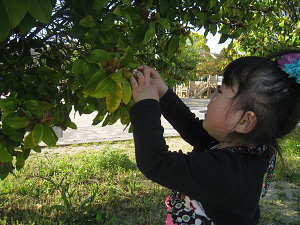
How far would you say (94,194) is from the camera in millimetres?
2492

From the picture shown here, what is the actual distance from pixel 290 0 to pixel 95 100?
509cm

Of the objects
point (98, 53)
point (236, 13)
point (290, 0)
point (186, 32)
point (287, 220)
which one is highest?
point (290, 0)

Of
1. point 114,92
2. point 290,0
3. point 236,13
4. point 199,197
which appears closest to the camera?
point 114,92

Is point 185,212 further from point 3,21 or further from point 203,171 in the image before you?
point 3,21

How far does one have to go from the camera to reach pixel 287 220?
8.36 ft

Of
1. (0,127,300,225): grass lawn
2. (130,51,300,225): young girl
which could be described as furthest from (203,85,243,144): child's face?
(0,127,300,225): grass lawn

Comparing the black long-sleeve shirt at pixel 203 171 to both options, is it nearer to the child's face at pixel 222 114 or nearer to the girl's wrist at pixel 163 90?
the child's face at pixel 222 114

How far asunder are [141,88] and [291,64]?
58cm

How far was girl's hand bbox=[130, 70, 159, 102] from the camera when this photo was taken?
91cm

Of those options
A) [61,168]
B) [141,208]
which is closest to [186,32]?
[141,208]

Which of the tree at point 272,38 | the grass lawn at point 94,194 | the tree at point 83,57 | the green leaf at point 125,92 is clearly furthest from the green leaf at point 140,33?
the tree at point 272,38

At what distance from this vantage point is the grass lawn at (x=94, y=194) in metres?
2.37

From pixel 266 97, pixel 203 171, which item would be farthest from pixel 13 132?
pixel 266 97

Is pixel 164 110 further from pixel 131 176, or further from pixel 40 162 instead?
pixel 40 162
